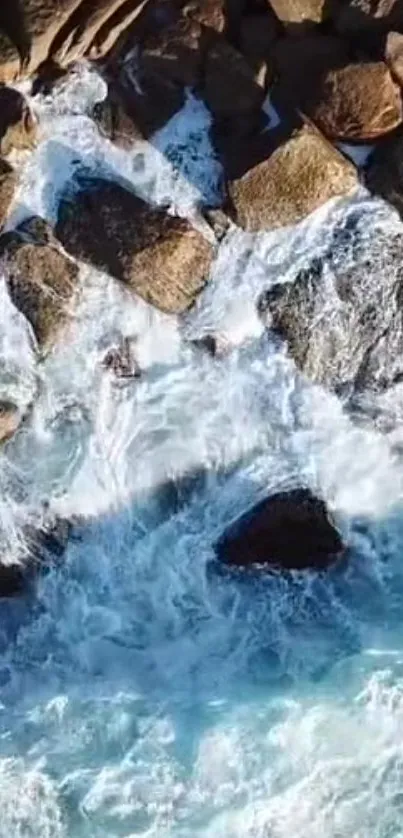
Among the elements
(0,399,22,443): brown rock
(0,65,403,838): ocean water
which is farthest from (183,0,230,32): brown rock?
(0,399,22,443): brown rock

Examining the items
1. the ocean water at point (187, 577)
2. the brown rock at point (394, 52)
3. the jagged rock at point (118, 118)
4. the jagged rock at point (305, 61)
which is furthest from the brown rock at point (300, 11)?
the jagged rock at point (118, 118)

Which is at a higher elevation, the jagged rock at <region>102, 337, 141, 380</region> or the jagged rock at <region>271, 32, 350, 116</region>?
the jagged rock at <region>271, 32, 350, 116</region>

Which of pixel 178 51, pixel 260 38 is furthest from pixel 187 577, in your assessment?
pixel 260 38

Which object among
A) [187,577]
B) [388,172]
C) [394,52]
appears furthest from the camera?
[187,577]

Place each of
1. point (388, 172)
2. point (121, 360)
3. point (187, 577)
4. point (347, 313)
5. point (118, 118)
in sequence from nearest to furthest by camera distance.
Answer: point (388, 172) < point (118, 118) < point (347, 313) < point (121, 360) < point (187, 577)

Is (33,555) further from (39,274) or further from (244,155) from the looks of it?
(244,155)

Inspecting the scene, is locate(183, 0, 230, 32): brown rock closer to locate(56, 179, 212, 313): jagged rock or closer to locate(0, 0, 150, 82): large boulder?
locate(0, 0, 150, 82): large boulder

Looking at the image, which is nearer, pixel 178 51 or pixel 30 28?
pixel 30 28
